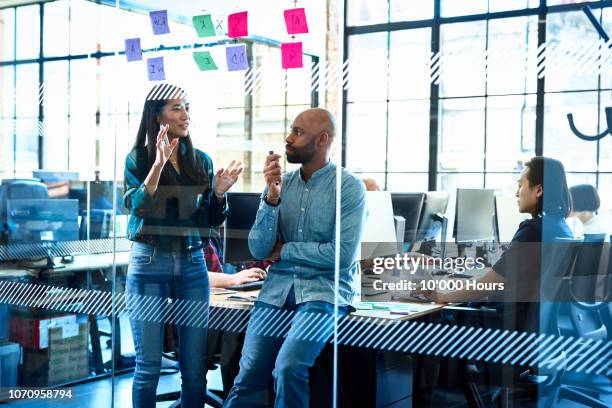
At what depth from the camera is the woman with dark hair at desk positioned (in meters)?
2.65

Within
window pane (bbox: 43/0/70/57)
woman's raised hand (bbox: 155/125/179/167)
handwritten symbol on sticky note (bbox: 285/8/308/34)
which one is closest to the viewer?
handwritten symbol on sticky note (bbox: 285/8/308/34)

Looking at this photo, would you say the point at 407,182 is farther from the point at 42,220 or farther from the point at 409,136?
Result: the point at 42,220

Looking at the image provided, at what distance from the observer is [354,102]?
3025 millimetres

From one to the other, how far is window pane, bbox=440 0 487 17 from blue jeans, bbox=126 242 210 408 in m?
1.49

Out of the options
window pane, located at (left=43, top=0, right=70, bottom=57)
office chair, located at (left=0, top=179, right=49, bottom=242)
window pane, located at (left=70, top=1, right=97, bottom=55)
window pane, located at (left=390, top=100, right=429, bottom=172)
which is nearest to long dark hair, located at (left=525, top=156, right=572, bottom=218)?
window pane, located at (left=390, top=100, right=429, bottom=172)

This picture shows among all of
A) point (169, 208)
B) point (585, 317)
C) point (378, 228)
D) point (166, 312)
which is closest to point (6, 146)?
point (169, 208)

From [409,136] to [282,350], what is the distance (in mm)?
988

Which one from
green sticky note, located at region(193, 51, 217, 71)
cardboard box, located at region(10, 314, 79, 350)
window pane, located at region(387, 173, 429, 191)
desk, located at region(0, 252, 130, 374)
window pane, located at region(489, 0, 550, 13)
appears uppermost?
window pane, located at region(489, 0, 550, 13)

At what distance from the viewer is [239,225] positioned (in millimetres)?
3328

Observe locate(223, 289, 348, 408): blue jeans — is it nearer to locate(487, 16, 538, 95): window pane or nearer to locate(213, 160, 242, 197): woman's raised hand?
locate(213, 160, 242, 197): woman's raised hand

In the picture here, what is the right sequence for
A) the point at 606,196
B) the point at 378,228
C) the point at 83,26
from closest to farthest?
the point at 606,196, the point at 378,228, the point at 83,26

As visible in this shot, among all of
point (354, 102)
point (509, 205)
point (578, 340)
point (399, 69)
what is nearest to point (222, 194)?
point (354, 102)

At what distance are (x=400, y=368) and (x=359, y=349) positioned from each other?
0.61 feet

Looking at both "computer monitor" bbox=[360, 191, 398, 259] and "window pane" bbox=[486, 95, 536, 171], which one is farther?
"computer monitor" bbox=[360, 191, 398, 259]
